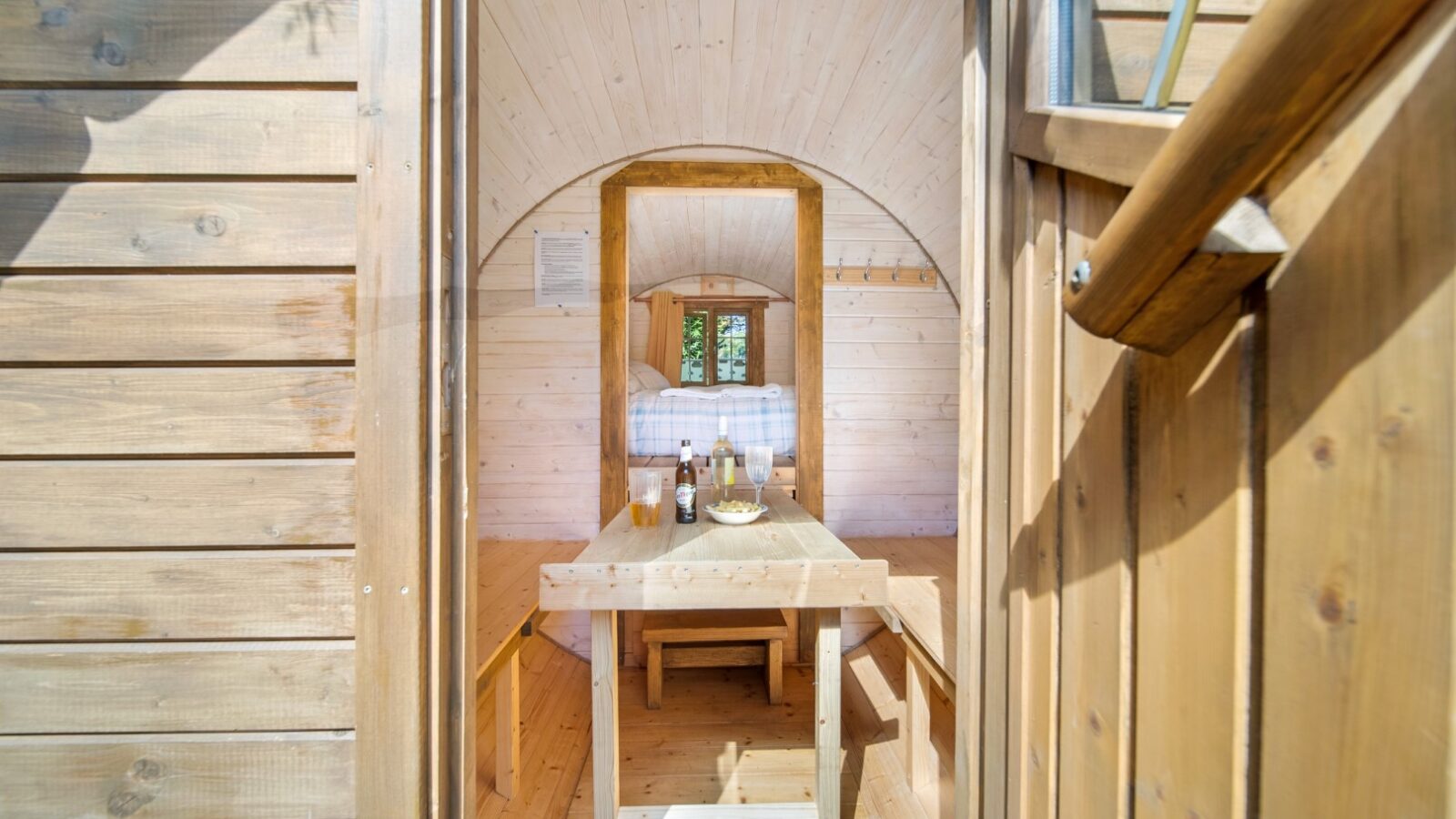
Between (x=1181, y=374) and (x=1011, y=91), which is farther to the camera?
(x=1011, y=91)

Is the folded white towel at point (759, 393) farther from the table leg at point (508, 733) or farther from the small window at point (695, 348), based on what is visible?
Result: the small window at point (695, 348)

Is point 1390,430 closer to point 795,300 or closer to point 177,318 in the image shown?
point 177,318

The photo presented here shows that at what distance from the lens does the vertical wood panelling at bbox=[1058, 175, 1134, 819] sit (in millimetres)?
726

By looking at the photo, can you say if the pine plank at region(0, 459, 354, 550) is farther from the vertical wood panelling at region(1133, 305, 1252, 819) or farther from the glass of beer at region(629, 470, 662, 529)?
the glass of beer at region(629, 470, 662, 529)

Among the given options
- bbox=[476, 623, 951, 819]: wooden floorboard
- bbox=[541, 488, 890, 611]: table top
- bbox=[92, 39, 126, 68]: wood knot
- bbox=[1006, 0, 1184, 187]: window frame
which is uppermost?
bbox=[92, 39, 126, 68]: wood knot

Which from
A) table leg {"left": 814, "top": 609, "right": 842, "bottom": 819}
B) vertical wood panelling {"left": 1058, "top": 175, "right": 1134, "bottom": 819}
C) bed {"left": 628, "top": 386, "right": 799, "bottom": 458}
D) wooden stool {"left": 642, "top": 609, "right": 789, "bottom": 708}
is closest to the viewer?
vertical wood panelling {"left": 1058, "top": 175, "right": 1134, "bottom": 819}

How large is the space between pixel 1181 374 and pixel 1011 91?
60 centimetres

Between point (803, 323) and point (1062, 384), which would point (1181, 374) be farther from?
point (803, 323)

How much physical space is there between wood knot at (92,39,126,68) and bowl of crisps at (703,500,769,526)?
1.82 meters

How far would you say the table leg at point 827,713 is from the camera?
182cm

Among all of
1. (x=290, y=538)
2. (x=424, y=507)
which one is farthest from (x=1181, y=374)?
(x=290, y=538)

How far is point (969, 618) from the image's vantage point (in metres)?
1.07

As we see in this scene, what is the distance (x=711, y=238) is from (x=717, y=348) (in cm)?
209

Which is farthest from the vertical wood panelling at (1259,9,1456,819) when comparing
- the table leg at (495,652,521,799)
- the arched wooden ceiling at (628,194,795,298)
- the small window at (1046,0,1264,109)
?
the arched wooden ceiling at (628,194,795,298)
